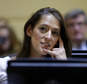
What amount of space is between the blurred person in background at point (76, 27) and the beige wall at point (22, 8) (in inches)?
46.9

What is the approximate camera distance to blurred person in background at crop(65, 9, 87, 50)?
8.36 ft

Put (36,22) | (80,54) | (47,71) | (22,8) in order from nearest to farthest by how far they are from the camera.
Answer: (47,71)
(80,54)
(36,22)
(22,8)

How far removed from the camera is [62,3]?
3805 mm

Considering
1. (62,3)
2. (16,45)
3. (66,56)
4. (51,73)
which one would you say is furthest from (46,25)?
(62,3)

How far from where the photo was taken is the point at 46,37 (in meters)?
1.46

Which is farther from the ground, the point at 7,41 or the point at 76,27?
the point at 76,27

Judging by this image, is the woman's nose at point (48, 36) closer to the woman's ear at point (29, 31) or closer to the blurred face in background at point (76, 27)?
the woman's ear at point (29, 31)

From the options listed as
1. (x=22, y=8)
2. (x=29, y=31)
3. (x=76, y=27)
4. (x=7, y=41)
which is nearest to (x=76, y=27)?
(x=76, y=27)

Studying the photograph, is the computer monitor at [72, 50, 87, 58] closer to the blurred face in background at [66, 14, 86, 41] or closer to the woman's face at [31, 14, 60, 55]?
the woman's face at [31, 14, 60, 55]

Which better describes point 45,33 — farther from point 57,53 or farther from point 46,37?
point 57,53

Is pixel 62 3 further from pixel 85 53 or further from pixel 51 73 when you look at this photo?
pixel 51 73

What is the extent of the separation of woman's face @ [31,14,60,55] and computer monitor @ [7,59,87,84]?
1.80 feet

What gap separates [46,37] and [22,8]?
2.49 m

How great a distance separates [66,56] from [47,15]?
0.84ft
